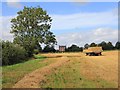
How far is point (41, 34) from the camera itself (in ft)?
225

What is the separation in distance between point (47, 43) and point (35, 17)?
5.89 m

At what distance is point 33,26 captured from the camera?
68.4 metres

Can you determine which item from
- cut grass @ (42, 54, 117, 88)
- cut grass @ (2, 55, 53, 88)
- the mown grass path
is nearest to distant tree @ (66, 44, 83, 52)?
cut grass @ (2, 55, 53, 88)

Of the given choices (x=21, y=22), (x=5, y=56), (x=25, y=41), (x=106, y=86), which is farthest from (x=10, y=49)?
(x=106, y=86)

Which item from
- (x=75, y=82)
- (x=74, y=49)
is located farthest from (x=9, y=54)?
(x=74, y=49)

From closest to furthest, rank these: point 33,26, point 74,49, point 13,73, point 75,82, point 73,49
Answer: point 75,82 → point 13,73 → point 33,26 → point 74,49 → point 73,49

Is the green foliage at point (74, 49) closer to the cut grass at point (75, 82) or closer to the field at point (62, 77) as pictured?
the field at point (62, 77)

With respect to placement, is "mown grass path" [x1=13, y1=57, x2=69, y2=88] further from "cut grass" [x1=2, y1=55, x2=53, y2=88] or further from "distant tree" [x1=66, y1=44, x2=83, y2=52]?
"distant tree" [x1=66, y1=44, x2=83, y2=52]

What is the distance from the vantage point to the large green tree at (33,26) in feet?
222

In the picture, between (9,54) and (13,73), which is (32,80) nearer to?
(13,73)

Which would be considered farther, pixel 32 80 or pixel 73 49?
pixel 73 49

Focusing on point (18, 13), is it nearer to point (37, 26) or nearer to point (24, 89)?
point (37, 26)

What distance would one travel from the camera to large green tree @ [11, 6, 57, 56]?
222 ft

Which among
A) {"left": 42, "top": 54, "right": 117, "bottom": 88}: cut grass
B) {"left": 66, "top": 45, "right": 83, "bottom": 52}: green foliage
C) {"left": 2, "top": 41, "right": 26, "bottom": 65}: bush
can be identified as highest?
{"left": 66, "top": 45, "right": 83, "bottom": 52}: green foliage
